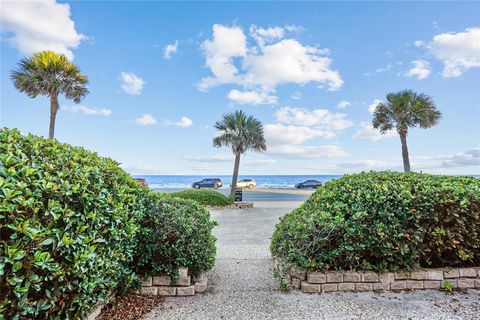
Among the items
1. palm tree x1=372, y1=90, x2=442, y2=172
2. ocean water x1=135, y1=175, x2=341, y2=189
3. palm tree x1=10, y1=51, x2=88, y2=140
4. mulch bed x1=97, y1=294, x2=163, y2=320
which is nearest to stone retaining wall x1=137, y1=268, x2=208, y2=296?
mulch bed x1=97, y1=294, x2=163, y2=320

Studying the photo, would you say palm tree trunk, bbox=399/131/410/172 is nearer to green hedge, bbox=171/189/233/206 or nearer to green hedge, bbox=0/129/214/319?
green hedge, bbox=171/189/233/206

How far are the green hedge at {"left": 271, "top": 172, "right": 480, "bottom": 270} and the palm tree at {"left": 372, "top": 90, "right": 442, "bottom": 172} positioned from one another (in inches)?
589

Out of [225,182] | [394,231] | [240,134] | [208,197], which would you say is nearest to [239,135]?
[240,134]

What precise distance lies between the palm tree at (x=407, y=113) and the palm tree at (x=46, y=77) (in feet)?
61.9

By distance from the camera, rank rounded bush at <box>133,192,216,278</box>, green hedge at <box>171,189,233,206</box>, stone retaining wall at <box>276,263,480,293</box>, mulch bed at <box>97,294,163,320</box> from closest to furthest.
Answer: mulch bed at <box>97,294,163,320</box> < rounded bush at <box>133,192,216,278</box> < stone retaining wall at <box>276,263,480,293</box> < green hedge at <box>171,189,233,206</box>

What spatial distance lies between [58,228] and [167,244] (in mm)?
1277

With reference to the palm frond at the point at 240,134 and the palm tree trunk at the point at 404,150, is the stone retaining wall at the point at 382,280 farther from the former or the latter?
the palm tree trunk at the point at 404,150

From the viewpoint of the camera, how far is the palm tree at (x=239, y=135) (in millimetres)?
15577

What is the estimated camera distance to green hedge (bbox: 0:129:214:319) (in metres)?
1.52

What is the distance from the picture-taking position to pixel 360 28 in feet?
23.7

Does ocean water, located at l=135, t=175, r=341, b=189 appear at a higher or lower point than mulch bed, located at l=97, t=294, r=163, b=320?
higher

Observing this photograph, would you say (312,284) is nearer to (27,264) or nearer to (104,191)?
(104,191)

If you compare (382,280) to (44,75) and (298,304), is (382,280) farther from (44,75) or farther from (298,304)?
(44,75)

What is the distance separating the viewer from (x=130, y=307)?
2631mm
